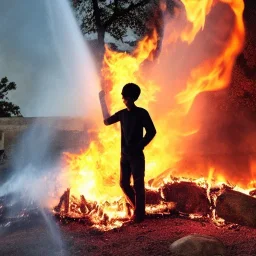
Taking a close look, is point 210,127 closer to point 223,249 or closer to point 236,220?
point 236,220

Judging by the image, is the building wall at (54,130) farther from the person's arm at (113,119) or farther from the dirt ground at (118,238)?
the dirt ground at (118,238)

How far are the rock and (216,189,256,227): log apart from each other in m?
1.28

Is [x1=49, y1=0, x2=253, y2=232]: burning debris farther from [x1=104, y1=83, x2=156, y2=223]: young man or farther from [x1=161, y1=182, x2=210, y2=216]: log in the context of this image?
[x1=104, y1=83, x2=156, y2=223]: young man

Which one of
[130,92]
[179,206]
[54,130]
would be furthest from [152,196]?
[54,130]

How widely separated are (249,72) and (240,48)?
2.68 feet

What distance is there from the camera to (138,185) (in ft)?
19.2

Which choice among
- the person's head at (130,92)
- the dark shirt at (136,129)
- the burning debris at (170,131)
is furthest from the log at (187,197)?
the person's head at (130,92)

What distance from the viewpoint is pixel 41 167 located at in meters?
12.7

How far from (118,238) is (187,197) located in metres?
1.94

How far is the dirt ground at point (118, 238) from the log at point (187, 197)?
438mm

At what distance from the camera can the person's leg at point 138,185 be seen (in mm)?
5805

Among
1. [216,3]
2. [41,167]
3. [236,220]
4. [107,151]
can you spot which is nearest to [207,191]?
[236,220]

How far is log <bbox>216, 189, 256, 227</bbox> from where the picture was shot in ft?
18.0

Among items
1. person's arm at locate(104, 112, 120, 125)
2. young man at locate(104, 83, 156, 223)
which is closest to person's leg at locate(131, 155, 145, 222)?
young man at locate(104, 83, 156, 223)
